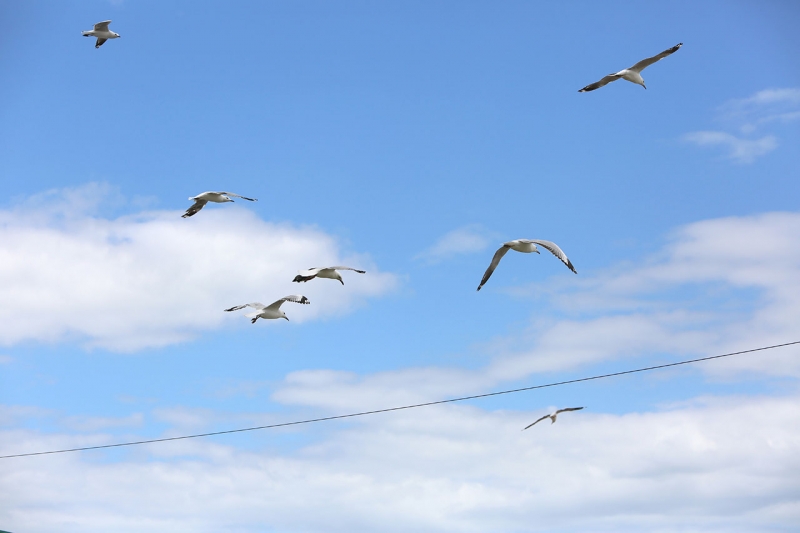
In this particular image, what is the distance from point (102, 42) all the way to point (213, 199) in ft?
28.2

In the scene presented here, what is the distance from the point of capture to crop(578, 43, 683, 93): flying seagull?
27.7 metres

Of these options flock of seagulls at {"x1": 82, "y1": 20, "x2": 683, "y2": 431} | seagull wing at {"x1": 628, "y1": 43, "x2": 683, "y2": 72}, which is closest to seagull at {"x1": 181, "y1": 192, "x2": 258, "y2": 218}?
flock of seagulls at {"x1": 82, "y1": 20, "x2": 683, "y2": 431}

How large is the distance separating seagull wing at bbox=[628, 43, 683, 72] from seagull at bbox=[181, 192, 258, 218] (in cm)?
1212

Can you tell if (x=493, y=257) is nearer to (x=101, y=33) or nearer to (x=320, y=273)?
(x=320, y=273)

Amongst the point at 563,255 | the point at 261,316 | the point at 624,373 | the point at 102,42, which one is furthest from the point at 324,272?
the point at 102,42

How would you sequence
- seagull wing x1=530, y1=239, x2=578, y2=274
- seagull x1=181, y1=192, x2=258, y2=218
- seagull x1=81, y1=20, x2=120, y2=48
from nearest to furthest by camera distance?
seagull wing x1=530, y1=239, x2=578, y2=274, seagull x1=181, y1=192, x2=258, y2=218, seagull x1=81, y1=20, x2=120, y2=48

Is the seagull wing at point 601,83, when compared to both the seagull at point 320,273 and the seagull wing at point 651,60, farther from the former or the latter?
the seagull at point 320,273

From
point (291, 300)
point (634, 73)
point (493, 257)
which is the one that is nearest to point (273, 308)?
point (291, 300)

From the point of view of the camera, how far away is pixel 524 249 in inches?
994

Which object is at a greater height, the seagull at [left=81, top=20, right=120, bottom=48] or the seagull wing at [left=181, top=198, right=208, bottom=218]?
the seagull at [left=81, top=20, right=120, bottom=48]

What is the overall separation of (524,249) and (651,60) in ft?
25.3

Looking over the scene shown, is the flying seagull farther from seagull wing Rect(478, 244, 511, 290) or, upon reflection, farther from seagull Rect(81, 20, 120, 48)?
seagull Rect(81, 20, 120, 48)

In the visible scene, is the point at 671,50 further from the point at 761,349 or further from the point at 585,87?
the point at 761,349

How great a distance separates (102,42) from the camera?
3419 cm
